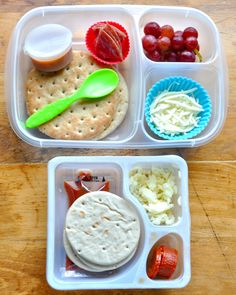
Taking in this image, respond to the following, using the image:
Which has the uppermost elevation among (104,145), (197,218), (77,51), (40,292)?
(77,51)

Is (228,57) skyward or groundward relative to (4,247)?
skyward

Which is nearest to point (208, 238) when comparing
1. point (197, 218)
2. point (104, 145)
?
point (197, 218)

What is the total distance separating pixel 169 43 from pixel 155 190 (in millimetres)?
280

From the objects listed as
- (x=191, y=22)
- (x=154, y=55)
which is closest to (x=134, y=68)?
(x=154, y=55)

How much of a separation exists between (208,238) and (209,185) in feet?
0.33

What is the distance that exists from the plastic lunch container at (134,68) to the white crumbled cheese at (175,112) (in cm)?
3

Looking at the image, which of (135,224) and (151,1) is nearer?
(135,224)

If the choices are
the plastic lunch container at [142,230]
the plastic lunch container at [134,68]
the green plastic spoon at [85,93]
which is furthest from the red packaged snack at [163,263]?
the green plastic spoon at [85,93]

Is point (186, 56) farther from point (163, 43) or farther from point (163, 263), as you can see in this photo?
point (163, 263)

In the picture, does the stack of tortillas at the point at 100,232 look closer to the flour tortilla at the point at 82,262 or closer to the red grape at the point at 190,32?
the flour tortilla at the point at 82,262

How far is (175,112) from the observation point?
1015 millimetres

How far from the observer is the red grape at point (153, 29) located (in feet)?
3.34

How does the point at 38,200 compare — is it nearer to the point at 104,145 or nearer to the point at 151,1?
the point at 104,145

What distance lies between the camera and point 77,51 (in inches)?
40.6
